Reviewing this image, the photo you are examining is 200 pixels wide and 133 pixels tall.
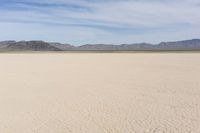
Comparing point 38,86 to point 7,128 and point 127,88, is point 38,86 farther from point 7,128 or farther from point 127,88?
point 7,128

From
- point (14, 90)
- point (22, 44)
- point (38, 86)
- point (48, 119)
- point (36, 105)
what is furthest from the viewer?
point (22, 44)

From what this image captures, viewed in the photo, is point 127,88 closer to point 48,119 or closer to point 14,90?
point 14,90

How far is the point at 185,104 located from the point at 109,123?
2.54 m

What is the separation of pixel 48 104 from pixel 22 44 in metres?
170

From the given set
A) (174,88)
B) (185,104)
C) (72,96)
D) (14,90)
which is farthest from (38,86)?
(185,104)

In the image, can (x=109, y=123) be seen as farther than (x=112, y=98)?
No

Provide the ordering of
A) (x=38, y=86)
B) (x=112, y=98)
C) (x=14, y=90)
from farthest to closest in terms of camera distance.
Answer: (x=38, y=86) → (x=14, y=90) → (x=112, y=98)

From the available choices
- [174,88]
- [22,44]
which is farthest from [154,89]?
[22,44]

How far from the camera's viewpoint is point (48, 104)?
779 cm

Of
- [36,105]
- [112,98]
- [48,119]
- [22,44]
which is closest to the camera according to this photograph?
[48,119]

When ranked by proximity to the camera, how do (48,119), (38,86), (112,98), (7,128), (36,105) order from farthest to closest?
(38,86)
(112,98)
(36,105)
(48,119)
(7,128)

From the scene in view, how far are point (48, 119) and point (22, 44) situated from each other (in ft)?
564

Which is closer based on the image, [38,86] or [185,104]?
[185,104]

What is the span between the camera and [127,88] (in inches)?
414
